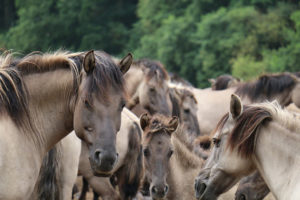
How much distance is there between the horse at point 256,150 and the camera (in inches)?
139

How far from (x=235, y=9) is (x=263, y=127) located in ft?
57.5

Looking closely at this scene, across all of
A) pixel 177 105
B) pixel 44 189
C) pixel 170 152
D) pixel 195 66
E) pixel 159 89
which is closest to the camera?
pixel 44 189

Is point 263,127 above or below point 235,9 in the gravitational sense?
above

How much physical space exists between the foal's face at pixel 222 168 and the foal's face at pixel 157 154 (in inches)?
59.6

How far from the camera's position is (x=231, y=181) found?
12.4ft

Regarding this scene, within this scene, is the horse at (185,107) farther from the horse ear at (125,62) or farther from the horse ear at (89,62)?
the horse ear at (89,62)

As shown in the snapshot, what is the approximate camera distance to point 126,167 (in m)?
6.69

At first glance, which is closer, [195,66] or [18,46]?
[195,66]

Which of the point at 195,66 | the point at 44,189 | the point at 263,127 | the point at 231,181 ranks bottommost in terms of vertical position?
the point at 195,66

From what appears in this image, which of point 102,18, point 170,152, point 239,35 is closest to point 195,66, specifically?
point 239,35

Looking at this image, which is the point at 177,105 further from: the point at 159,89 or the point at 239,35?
the point at 239,35

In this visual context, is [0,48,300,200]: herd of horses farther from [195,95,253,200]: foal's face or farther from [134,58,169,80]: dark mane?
[134,58,169,80]: dark mane

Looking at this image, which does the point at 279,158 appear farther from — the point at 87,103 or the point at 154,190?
the point at 154,190

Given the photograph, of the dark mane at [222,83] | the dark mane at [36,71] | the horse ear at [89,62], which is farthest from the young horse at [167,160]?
the dark mane at [222,83]
